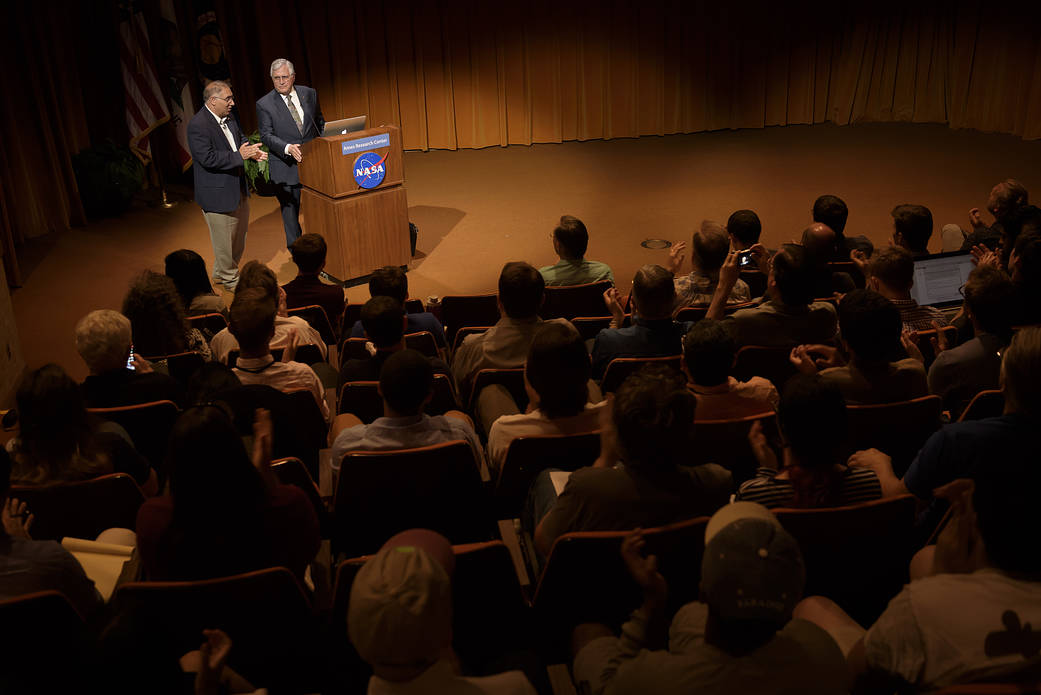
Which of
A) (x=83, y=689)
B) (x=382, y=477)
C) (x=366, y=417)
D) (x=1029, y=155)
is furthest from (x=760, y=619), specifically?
(x=1029, y=155)

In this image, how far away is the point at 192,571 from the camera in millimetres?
2326

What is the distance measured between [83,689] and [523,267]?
247 centimetres

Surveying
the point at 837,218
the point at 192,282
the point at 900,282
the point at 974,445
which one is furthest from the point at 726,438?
the point at 192,282

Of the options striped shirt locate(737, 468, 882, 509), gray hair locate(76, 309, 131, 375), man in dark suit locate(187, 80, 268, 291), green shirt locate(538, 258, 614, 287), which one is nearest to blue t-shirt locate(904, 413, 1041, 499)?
striped shirt locate(737, 468, 882, 509)

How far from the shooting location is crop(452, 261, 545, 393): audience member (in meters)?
3.66

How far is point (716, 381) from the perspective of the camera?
3111mm

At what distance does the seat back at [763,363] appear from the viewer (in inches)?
146

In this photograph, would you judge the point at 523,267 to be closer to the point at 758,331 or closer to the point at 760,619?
the point at 758,331

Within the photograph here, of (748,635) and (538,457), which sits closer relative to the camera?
(748,635)

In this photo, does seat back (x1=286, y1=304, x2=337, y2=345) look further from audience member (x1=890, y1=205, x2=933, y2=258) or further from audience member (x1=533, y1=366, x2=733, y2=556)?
audience member (x1=890, y1=205, x2=933, y2=258)

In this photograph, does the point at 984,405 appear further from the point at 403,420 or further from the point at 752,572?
the point at 403,420

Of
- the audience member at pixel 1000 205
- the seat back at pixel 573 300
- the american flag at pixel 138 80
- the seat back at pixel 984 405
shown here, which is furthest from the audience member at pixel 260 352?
the american flag at pixel 138 80

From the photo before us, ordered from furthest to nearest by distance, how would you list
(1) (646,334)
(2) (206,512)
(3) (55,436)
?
(1) (646,334) → (3) (55,436) → (2) (206,512)

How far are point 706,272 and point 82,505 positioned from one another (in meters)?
3.19
